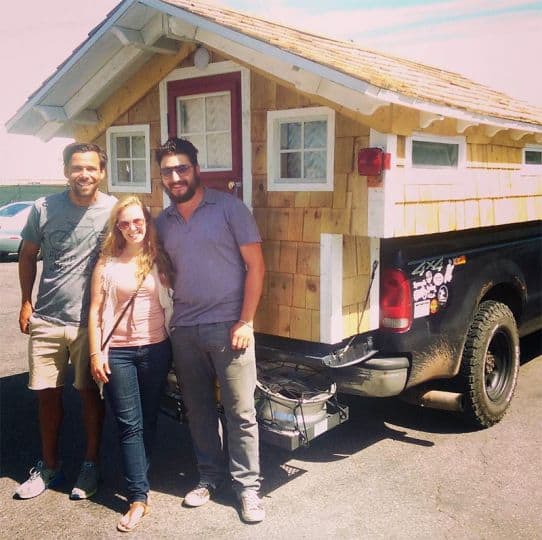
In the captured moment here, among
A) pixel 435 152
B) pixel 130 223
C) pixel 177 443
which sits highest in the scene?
Answer: pixel 435 152

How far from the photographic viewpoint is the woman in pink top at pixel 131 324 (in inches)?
137

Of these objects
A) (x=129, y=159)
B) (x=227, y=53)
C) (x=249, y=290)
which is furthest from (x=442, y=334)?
(x=129, y=159)

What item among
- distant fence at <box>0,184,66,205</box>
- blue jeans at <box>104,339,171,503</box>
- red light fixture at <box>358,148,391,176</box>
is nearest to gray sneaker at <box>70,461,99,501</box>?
blue jeans at <box>104,339,171,503</box>

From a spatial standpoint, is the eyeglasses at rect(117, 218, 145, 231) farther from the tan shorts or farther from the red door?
the red door

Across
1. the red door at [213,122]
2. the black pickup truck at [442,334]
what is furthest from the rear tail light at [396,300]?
the red door at [213,122]

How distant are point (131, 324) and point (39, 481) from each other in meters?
1.23

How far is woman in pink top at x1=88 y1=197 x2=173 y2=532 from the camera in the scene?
3.49m

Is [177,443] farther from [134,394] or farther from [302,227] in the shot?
[302,227]

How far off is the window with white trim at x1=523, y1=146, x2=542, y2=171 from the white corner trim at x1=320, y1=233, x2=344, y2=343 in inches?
99.0

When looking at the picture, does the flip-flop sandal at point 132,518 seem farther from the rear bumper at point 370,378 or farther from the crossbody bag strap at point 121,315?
the rear bumper at point 370,378

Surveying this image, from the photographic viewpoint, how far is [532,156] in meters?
5.57

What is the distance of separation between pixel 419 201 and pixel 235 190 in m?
1.24

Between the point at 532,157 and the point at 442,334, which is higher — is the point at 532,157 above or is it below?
above

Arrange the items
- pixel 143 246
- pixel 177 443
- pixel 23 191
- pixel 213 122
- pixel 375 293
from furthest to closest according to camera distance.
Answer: pixel 23 191 < pixel 177 443 < pixel 213 122 < pixel 375 293 < pixel 143 246
